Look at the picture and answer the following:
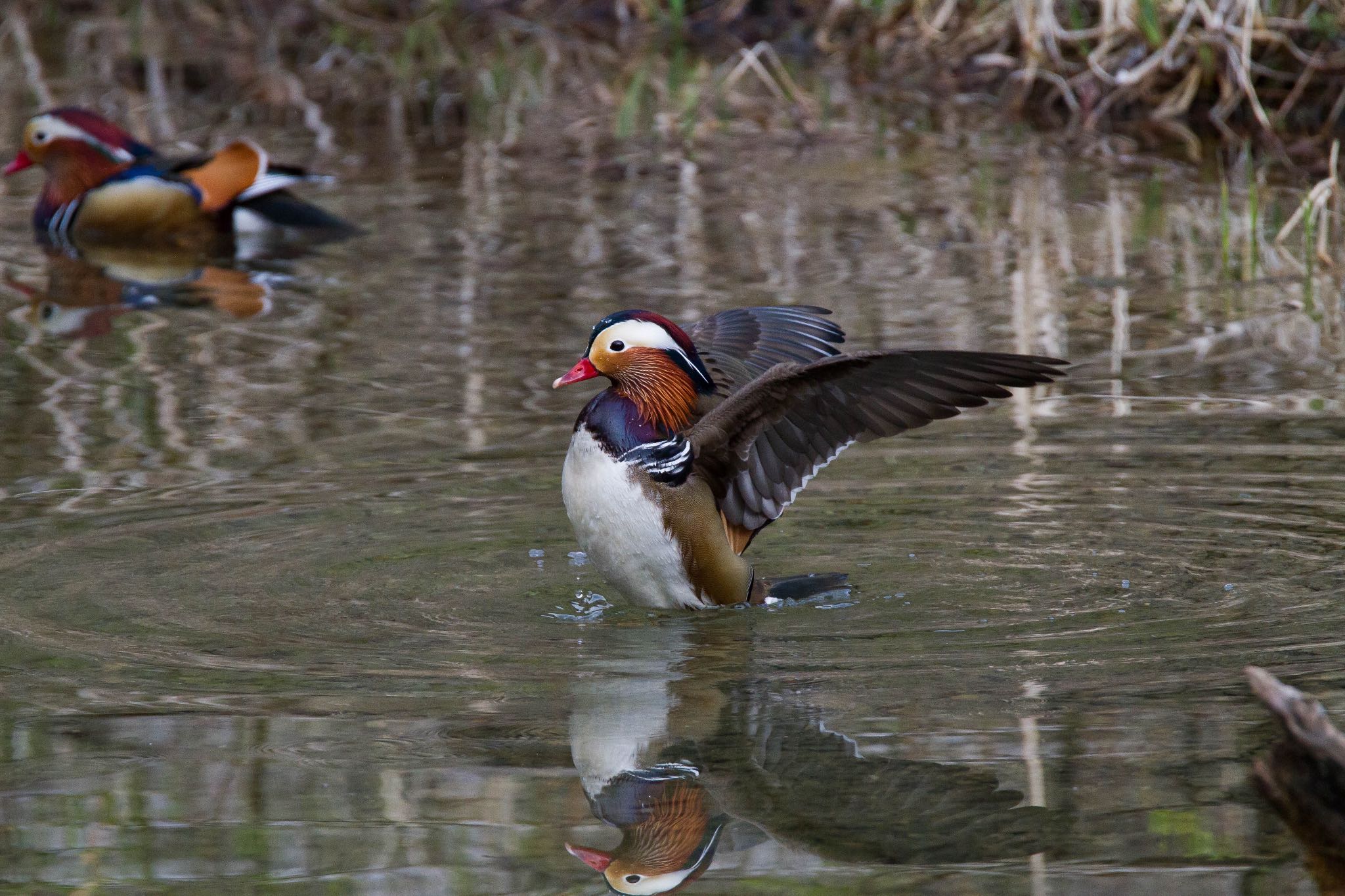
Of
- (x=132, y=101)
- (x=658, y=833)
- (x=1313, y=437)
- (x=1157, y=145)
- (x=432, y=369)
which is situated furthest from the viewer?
(x=132, y=101)

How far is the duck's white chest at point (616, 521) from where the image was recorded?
4.77m

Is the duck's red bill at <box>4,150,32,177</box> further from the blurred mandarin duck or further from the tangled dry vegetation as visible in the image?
the tangled dry vegetation

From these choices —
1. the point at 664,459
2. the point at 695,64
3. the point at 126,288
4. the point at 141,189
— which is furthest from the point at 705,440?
the point at 695,64

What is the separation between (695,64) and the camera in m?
14.5

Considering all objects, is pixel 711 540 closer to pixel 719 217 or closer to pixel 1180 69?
pixel 719 217

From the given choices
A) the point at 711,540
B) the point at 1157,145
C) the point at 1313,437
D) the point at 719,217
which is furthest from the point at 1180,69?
the point at 711,540

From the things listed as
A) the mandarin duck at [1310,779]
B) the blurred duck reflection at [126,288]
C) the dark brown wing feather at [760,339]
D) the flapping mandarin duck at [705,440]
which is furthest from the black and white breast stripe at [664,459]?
the blurred duck reflection at [126,288]

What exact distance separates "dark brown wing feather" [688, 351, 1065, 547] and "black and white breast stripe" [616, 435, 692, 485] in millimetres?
40

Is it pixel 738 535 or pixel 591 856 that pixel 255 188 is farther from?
pixel 591 856

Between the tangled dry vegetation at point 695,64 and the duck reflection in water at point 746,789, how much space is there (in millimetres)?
7239

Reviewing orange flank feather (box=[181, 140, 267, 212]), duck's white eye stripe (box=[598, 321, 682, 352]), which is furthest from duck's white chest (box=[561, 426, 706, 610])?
orange flank feather (box=[181, 140, 267, 212])

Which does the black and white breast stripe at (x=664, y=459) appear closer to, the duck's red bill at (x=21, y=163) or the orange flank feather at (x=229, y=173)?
the orange flank feather at (x=229, y=173)

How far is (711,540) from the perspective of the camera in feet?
16.1

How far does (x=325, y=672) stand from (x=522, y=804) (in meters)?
0.91
